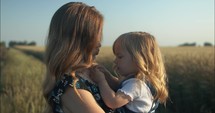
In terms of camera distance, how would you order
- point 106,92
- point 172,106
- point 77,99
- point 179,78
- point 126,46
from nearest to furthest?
point 77,99
point 106,92
point 126,46
point 172,106
point 179,78

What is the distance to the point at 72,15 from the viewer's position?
210cm

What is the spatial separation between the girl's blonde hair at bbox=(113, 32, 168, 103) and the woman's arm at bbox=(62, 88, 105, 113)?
0.45 m

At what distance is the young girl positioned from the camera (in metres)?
2.31

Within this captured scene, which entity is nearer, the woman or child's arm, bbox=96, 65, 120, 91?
the woman

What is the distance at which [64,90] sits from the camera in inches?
80.4

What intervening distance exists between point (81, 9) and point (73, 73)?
309mm

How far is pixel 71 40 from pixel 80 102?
0.98ft

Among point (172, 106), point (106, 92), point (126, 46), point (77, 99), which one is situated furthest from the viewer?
point (172, 106)

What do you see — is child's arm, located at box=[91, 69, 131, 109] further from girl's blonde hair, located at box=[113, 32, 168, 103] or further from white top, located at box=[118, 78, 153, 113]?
girl's blonde hair, located at box=[113, 32, 168, 103]

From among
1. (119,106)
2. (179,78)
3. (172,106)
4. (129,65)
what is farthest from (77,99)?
(179,78)

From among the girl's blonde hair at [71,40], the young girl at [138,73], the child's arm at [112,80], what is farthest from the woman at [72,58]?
the child's arm at [112,80]

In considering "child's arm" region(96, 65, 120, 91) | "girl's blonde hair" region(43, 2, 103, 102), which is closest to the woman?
"girl's blonde hair" region(43, 2, 103, 102)

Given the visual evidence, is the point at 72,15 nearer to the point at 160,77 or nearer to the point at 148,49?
the point at 148,49

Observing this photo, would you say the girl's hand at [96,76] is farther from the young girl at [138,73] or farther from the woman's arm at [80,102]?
the woman's arm at [80,102]
